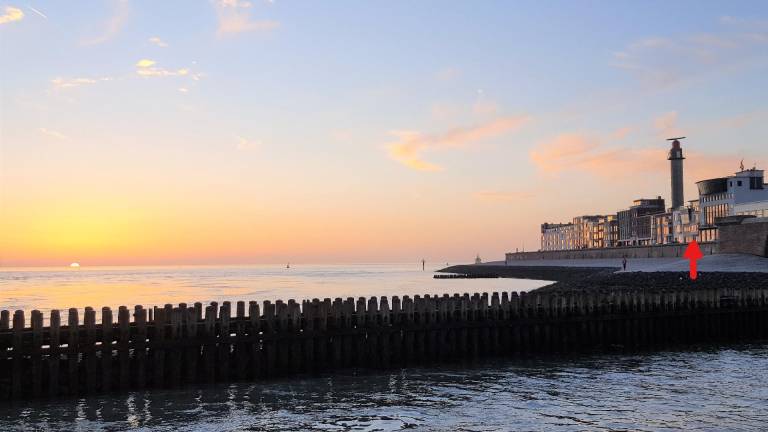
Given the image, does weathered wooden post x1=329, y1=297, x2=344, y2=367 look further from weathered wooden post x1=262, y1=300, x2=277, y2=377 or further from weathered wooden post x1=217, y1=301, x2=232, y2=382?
weathered wooden post x1=217, y1=301, x2=232, y2=382

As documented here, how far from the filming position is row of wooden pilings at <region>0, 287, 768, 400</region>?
64.7ft

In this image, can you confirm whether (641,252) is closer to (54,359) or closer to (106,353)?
(106,353)

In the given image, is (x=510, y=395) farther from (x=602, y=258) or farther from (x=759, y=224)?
(x=602, y=258)

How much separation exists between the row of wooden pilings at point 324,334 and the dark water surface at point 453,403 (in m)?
0.83

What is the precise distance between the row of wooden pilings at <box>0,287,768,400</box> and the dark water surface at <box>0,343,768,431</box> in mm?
828

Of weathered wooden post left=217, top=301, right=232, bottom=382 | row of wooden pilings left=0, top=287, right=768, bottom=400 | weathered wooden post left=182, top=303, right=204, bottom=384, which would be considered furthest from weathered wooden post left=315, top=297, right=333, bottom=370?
weathered wooden post left=182, top=303, right=204, bottom=384

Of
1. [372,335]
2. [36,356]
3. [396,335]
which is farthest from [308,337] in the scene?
[36,356]

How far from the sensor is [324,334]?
77.6 feet

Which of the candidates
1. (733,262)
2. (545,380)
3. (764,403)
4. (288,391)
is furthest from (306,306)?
(733,262)

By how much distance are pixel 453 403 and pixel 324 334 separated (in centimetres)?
607

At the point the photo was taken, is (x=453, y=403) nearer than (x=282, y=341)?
Yes

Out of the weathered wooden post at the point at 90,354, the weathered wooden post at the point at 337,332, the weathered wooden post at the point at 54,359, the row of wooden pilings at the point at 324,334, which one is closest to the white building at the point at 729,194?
the row of wooden pilings at the point at 324,334

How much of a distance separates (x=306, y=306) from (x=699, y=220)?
6855 inches

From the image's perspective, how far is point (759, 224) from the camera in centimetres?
7569
